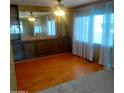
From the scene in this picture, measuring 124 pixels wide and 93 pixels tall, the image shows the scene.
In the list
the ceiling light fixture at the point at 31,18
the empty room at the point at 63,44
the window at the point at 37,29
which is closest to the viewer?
the empty room at the point at 63,44

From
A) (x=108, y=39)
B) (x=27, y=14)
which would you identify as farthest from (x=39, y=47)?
(x=108, y=39)

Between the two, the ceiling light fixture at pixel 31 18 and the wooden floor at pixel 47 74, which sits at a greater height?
the ceiling light fixture at pixel 31 18

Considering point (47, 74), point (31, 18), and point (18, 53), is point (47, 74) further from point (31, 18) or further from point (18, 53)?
point (31, 18)

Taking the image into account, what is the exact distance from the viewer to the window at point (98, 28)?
4.29m

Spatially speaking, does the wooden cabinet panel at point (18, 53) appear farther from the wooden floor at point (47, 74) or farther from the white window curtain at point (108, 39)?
the white window curtain at point (108, 39)

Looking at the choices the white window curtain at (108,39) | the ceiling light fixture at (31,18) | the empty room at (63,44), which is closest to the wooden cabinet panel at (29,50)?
the empty room at (63,44)

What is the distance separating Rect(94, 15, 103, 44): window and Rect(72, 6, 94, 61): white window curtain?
0.44 feet

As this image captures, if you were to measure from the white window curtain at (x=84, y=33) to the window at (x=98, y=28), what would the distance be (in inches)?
5.3

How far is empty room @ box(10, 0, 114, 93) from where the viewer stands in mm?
2828
